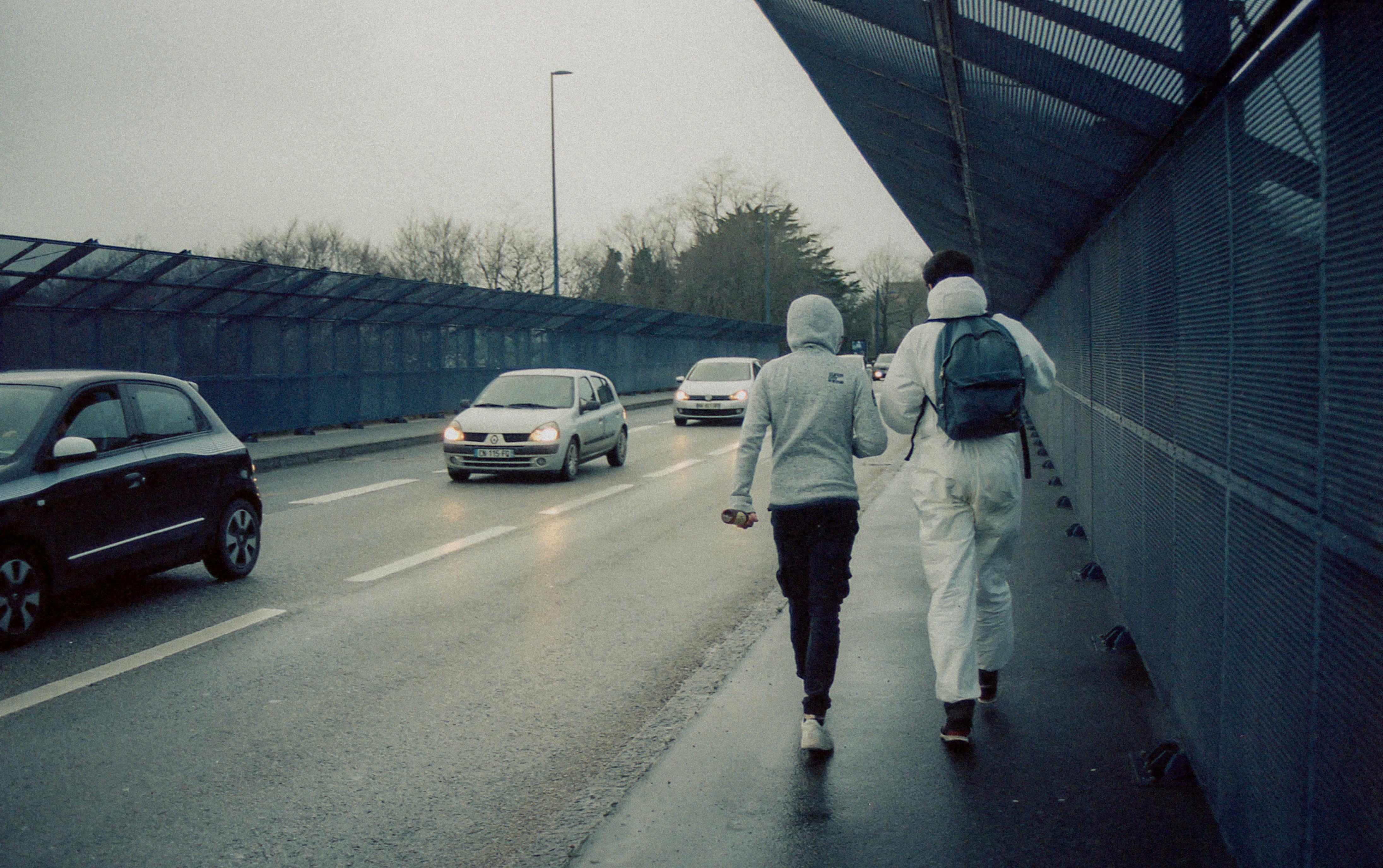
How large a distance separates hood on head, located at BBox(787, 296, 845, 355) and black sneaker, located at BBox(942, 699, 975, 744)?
4.57ft

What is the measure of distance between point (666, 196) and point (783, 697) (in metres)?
71.7

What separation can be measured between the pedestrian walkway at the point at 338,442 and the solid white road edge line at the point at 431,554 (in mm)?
5663

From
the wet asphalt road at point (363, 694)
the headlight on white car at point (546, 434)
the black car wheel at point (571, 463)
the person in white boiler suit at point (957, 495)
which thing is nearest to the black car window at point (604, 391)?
the black car wheel at point (571, 463)

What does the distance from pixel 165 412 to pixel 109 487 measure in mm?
971

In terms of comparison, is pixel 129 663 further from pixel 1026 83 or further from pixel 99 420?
pixel 1026 83

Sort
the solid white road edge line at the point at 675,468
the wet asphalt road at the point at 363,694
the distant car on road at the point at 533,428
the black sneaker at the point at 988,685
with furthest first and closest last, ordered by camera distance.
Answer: the solid white road edge line at the point at 675,468 < the distant car on road at the point at 533,428 < the black sneaker at the point at 988,685 < the wet asphalt road at the point at 363,694

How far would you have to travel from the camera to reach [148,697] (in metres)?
5.14

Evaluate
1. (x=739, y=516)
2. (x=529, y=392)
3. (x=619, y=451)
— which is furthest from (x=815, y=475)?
(x=619, y=451)

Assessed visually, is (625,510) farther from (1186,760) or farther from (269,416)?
(269,416)

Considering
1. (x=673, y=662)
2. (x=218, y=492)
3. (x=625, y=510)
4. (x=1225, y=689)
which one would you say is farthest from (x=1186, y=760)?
(x=625, y=510)

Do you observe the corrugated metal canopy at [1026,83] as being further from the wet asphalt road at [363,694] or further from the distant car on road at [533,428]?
the distant car on road at [533,428]

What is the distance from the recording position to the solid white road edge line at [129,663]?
16.7 feet

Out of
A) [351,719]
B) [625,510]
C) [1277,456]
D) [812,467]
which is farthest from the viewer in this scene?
[625,510]

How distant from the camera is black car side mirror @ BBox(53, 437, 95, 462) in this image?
20.8 feet
